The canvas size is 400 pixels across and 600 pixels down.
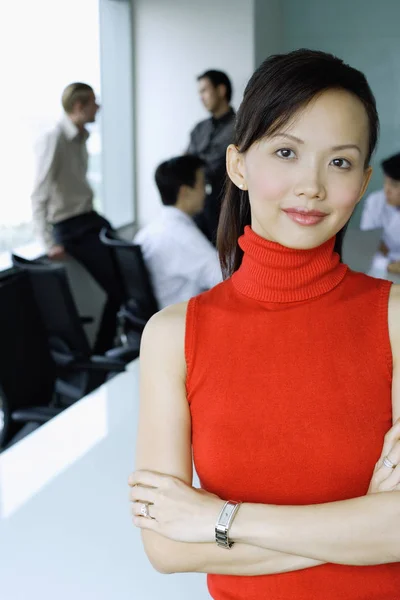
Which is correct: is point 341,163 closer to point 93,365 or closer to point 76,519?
point 76,519

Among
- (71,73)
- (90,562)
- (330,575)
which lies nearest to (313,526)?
(330,575)

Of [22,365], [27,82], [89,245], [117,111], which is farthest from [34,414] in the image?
[117,111]

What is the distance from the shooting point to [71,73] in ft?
16.5

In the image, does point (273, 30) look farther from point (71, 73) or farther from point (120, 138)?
point (71, 73)

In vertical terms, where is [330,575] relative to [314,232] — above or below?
below

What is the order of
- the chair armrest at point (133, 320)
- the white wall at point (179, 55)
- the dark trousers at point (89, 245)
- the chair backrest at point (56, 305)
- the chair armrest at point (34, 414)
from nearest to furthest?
the chair armrest at point (34, 414) < the chair backrest at point (56, 305) < the chair armrest at point (133, 320) < the dark trousers at point (89, 245) < the white wall at point (179, 55)

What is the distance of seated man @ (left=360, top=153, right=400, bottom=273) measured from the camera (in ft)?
13.9

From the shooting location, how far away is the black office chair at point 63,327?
2.63 metres

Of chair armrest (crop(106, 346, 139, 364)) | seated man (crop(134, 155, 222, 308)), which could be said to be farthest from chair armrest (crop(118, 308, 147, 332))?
chair armrest (crop(106, 346, 139, 364))

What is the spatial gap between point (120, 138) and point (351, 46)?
2042mm

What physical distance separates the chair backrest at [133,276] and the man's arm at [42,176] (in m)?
0.92

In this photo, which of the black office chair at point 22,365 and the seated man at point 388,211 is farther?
the seated man at point 388,211

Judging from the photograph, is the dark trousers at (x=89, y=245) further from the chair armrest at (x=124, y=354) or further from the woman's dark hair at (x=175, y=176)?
the chair armrest at (x=124, y=354)

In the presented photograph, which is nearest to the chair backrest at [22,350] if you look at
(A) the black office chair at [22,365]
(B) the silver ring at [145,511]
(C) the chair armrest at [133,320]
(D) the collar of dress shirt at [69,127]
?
(A) the black office chair at [22,365]
